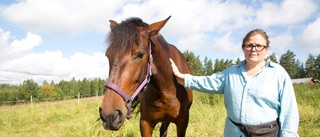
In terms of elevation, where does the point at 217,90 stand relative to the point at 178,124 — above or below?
above

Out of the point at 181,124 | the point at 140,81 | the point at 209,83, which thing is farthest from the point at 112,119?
the point at 181,124

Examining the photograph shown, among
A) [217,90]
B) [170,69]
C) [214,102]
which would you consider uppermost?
[170,69]

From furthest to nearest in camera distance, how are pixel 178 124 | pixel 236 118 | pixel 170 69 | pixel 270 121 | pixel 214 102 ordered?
pixel 214 102, pixel 178 124, pixel 170 69, pixel 236 118, pixel 270 121

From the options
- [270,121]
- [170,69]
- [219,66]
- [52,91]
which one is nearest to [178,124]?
[170,69]

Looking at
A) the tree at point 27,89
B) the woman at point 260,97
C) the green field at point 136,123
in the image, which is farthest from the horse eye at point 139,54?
the tree at point 27,89

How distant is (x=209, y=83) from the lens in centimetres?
274

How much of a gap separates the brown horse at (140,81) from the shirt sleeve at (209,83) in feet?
1.33

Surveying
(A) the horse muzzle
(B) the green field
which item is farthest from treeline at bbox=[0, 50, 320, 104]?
(A) the horse muzzle

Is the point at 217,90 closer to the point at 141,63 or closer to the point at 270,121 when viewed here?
the point at 270,121

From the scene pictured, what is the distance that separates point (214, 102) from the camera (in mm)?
10055

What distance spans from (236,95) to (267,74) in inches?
13.3

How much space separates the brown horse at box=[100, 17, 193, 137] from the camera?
2.07 metres

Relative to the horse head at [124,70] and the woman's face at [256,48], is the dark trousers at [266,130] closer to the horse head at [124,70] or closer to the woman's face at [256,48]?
the woman's face at [256,48]

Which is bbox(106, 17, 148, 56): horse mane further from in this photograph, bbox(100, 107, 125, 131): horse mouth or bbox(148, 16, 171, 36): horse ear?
bbox(100, 107, 125, 131): horse mouth
